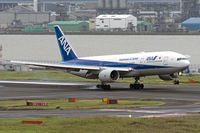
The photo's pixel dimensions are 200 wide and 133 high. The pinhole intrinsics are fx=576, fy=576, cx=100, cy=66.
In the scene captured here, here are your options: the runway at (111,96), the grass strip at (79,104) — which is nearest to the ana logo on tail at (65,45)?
the runway at (111,96)

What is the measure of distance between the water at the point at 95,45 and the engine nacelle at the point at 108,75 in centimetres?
7427

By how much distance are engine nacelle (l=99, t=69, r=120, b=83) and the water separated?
74272mm

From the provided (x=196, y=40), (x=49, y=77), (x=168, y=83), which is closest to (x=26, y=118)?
(x=168, y=83)

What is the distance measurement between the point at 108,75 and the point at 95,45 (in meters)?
87.4

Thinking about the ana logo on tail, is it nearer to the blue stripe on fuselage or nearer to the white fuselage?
the blue stripe on fuselage

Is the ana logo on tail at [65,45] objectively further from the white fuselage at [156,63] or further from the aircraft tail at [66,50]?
the white fuselage at [156,63]

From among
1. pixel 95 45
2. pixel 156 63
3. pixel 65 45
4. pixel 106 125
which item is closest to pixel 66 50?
pixel 65 45

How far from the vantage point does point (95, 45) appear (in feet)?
514

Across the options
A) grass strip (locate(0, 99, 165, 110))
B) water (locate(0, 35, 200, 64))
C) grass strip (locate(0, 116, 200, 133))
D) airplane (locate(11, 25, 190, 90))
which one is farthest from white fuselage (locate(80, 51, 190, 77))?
water (locate(0, 35, 200, 64))

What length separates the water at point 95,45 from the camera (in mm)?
148125

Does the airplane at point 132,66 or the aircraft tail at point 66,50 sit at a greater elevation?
the aircraft tail at point 66,50

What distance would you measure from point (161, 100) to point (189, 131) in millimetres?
24040

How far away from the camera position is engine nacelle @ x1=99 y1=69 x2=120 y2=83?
69750 mm

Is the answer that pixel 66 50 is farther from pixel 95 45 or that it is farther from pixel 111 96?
pixel 95 45
